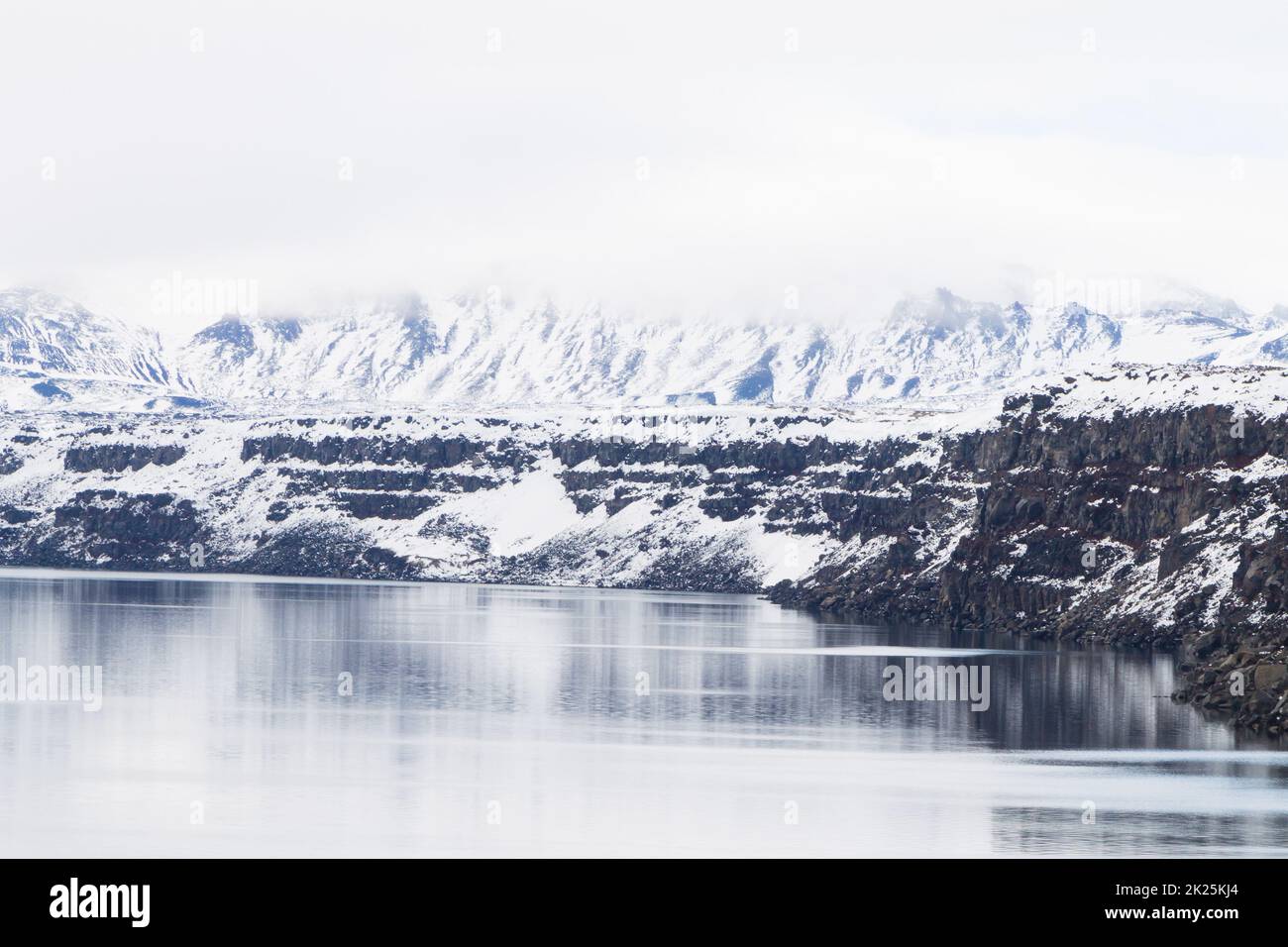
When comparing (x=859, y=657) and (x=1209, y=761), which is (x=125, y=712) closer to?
(x=1209, y=761)

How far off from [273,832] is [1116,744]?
47.6 metres

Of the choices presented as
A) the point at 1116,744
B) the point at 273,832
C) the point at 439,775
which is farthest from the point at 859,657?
the point at 273,832

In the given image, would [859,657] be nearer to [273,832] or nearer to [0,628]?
[0,628]

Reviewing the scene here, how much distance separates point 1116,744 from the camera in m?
110

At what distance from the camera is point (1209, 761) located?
4026 inches

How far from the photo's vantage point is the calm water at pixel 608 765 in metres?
78.8

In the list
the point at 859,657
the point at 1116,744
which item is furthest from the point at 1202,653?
the point at 1116,744

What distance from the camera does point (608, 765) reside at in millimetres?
99062

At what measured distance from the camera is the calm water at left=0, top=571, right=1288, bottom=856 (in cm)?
7881
